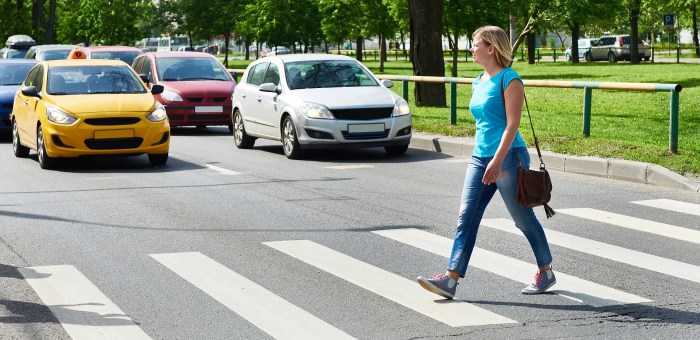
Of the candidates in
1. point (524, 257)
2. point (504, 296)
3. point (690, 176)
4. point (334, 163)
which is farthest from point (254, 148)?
point (504, 296)

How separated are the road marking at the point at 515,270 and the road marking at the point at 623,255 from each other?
2.20 feet

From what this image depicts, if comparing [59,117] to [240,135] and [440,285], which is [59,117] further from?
[440,285]

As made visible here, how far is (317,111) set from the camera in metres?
16.3

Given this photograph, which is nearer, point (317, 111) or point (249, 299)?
point (249, 299)

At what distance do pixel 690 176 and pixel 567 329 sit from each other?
7036 mm

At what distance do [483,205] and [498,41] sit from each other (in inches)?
39.2

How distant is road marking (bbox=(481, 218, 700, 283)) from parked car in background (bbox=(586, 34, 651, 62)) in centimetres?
5933

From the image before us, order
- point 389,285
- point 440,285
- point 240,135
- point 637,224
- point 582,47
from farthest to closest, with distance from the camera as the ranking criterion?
point 582,47 < point 240,135 < point 637,224 < point 389,285 < point 440,285

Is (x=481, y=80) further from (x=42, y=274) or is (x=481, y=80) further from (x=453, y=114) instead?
(x=453, y=114)

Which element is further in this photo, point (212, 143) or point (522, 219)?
point (212, 143)

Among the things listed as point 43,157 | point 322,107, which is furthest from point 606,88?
point 43,157

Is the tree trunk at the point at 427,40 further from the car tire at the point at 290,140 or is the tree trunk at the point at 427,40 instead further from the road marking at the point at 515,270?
the road marking at the point at 515,270

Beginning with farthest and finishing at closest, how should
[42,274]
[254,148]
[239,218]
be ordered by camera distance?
[254,148]
[239,218]
[42,274]

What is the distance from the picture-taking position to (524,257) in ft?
28.2
